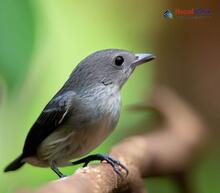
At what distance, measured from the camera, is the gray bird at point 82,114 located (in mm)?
1144

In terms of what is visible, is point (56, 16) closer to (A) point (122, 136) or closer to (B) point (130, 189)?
(A) point (122, 136)

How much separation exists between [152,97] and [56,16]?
337 millimetres

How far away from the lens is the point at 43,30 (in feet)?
4.15

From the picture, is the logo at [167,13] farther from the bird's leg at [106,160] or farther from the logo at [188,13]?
the bird's leg at [106,160]

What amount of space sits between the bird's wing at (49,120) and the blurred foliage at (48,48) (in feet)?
0.15

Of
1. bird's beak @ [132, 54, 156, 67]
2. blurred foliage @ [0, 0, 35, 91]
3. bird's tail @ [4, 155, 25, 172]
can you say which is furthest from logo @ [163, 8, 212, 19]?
bird's tail @ [4, 155, 25, 172]

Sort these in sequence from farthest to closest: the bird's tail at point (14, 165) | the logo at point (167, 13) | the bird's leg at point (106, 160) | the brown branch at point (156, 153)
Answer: the logo at point (167, 13) → the bird's tail at point (14, 165) → the bird's leg at point (106, 160) → the brown branch at point (156, 153)

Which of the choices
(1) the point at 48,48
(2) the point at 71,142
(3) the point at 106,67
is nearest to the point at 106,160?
(2) the point at 71,142

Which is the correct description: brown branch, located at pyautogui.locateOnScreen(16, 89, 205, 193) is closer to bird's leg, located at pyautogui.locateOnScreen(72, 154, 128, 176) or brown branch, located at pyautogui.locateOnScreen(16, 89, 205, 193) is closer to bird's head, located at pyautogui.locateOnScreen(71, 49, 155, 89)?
bird's leg, located at pyautogui.locateOnScreen(72, 154, 128, 176)

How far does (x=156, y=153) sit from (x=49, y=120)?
10.9 inches

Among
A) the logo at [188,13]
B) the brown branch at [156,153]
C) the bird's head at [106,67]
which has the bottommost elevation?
the brown branch at [156,153]

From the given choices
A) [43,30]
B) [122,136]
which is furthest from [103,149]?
[43,30]

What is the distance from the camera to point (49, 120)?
1183 millimetres

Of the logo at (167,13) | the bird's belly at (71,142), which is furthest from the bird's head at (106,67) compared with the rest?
the logo at (167,13)
